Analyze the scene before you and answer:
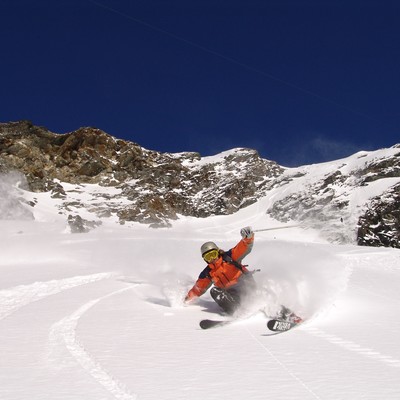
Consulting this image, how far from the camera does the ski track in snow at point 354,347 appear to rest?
4696mm

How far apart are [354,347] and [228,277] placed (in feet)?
10.1

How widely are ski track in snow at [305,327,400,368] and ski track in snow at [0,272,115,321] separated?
509 cm

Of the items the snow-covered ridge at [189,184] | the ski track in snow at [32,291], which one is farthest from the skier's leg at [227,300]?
the snow-covered ridge at [189,184]

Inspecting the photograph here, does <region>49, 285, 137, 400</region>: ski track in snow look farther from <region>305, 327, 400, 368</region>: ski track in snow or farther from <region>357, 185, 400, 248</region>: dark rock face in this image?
<region>357, 185, 400, 248</region>: dark rock face

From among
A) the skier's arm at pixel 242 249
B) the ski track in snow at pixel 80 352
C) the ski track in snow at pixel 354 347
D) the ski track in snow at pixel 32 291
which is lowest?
the ski track in snow at pixel 32 291

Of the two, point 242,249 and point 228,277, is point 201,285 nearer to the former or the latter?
point 228,277

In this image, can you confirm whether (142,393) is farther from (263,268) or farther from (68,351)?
(263,268)

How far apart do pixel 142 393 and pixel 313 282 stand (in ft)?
17.8

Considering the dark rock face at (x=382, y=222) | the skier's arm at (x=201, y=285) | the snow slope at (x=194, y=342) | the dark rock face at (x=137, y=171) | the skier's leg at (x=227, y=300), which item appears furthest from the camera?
the dark rock face at (x=137, y=171)

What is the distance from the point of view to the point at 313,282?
8.45m

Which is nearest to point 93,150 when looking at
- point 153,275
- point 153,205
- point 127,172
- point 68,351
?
point 127,172

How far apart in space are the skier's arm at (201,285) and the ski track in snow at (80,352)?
193 centimetres

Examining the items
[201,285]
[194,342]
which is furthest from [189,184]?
[194,342]

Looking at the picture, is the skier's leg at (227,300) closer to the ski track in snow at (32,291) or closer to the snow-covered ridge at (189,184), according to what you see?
the ski track in snow at (32,291)
